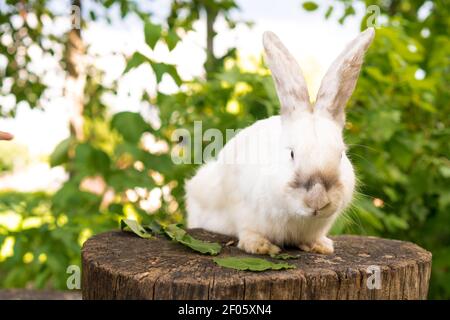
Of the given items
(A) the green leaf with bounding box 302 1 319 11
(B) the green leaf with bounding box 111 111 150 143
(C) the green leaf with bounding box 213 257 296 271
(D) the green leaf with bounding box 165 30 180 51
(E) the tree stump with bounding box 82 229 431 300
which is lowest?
(E) the tree stump with bounding box 82 229 431 300

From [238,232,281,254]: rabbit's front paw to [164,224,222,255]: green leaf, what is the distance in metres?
0.11

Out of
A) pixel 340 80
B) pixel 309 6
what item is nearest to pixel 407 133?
pixel 309 6

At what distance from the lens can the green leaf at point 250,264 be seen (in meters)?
2.12

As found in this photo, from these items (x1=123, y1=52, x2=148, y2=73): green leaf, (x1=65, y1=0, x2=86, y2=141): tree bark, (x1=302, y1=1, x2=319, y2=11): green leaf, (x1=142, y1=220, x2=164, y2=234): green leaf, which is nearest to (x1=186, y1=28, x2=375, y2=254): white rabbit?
(x1=142, y1=220, x2=164, y2=234): green leaf

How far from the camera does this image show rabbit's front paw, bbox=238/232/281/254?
2420 mm

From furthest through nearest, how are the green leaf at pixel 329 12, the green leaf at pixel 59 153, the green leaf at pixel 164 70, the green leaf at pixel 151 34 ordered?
the green leaf at pixel 329 12, the green leaf at pixel 59 153, the green leaf at pixel 164 70, the green leaf at pixel 151 34

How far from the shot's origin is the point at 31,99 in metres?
4.46

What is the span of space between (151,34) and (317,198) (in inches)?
55.4

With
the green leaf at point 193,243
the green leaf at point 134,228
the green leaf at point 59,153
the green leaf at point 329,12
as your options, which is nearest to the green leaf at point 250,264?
the green leaf at point 193,243

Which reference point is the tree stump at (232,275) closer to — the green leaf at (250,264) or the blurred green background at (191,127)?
the green leaf at (250,264)

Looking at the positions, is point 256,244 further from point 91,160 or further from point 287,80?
point 91,160

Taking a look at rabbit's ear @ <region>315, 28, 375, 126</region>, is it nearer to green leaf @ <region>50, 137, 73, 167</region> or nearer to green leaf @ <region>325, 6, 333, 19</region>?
green leaf @ <region>325, 6, 333, 19</region>

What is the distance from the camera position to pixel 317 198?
2.10m

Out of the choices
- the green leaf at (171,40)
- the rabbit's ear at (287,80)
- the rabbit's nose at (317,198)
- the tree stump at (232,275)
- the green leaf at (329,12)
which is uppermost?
the green leaf at (329,12)
